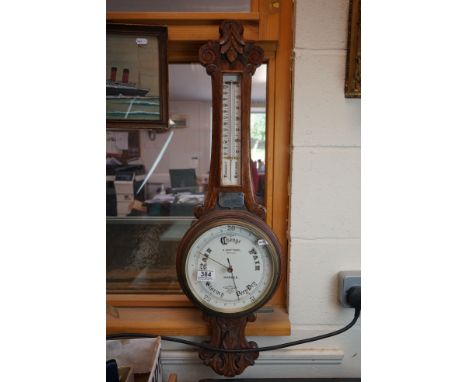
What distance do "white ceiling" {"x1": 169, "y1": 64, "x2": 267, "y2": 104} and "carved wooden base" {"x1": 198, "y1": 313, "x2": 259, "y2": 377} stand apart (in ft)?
2.24

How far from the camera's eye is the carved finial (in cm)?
91

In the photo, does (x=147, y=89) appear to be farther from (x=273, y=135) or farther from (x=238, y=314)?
(x=238, y=314)

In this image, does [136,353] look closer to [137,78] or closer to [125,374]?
[125,374]

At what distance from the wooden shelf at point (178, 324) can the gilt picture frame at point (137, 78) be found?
60 cm

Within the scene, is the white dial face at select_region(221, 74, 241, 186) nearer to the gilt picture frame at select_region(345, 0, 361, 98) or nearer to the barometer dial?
the barometer dial

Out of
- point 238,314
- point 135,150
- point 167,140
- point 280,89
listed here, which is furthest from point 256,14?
point 238,314

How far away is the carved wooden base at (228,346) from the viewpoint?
97 centimetres

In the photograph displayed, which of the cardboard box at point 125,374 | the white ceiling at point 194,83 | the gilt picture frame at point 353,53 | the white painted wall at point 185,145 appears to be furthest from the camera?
the white painted wall at point 185,145

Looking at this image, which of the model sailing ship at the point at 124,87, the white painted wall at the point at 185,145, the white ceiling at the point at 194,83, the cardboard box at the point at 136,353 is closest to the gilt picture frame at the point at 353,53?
the white ceiling at the point at 194,83

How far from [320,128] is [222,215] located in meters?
0.41

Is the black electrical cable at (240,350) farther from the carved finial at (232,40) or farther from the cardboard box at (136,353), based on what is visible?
the carved finial at (232,40)

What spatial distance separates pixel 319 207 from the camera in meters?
1.05

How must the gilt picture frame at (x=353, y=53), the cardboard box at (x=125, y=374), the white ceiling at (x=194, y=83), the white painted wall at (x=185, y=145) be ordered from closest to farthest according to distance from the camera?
the cardboard box at (x=125, y=374) < the gilt picture frame at (x=353, y=53) < the white ceiling at (x=194, y=83) < the white painted wall at (x=185, y=145)
